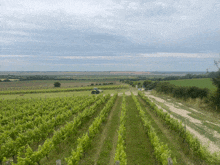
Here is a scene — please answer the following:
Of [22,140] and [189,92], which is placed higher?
[189,92]

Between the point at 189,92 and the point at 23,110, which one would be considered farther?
the point at 189,92

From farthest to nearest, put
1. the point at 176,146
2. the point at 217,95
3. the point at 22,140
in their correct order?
the point at 217,95
the point at 176,146
the point at 22,140

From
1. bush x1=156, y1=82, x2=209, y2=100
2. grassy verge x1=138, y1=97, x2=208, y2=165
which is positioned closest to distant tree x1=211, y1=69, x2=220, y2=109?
bush x1=156, y1=82, x2=209, y2=100

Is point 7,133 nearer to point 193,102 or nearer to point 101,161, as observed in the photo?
point 101,161

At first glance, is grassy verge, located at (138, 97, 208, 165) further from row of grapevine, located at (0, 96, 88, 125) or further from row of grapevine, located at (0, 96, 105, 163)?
row of grapevine, located at (0, 96, 88, 125)

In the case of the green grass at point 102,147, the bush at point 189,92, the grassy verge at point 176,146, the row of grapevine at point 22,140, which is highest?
the bush at point 189,92

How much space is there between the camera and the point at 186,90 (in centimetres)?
2520

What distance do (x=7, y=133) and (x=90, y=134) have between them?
6.57 m

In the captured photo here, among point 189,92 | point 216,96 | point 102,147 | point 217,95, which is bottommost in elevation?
point 102,147

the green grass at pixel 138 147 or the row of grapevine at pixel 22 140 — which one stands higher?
the row of grapevine at pixel 22 140

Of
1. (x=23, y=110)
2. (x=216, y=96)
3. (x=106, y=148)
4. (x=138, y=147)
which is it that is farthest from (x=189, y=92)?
(x=23, y=110)

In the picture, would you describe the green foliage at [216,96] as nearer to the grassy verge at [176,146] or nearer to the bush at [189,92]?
the bush at [189,92]

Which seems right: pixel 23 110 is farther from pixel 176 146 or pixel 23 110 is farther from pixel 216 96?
pixel 216 96

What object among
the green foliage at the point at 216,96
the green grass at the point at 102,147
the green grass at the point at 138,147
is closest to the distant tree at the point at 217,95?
the green foliage at the point at 216,96
